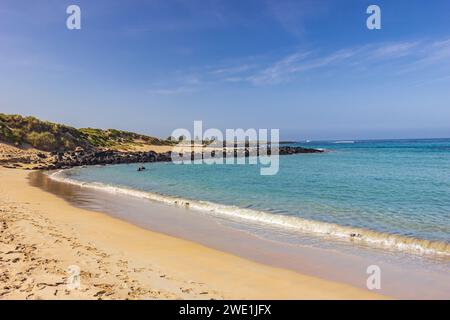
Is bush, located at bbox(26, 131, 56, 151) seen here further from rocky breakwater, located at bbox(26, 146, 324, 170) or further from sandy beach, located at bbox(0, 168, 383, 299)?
sandy beach, located at bbox(0, 168, 383, 299)

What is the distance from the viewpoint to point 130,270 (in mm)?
7824

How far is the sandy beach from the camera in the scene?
654 centimetres

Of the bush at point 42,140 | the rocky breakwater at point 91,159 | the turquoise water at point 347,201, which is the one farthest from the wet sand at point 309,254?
the bush at point 42,140

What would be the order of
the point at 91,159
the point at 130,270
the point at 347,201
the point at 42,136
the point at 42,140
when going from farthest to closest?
1. the point at 42,136
2. the point at 42,140
3. the point at 91,159
4. the point at 347,201
5. the point at 130,270

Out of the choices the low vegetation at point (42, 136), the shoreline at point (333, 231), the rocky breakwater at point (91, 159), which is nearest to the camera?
the shoreline at point (333, 231)

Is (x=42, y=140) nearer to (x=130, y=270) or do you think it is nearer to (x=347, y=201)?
(x=347, y=201)

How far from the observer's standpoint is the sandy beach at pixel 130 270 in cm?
654

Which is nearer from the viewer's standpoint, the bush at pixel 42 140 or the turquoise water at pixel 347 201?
the turquoise water at pixel 347 201

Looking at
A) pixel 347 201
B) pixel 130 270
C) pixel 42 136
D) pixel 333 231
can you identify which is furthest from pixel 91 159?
pixel 130 270

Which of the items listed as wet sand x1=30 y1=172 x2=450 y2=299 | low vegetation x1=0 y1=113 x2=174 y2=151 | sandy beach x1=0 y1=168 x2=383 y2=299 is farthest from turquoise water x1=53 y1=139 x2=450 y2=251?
low vegetation x1=0 y1=113 x2=174 y2=151

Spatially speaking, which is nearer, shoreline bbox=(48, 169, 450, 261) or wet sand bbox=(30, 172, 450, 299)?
wet sand bbox=(30, 172, 450, 299)

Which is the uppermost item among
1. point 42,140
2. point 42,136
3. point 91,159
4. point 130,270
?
point 42,136

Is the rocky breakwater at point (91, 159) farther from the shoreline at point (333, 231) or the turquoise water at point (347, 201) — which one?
the shoreline at point (333, 231)

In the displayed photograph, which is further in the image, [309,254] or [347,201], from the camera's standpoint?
[347,201]
